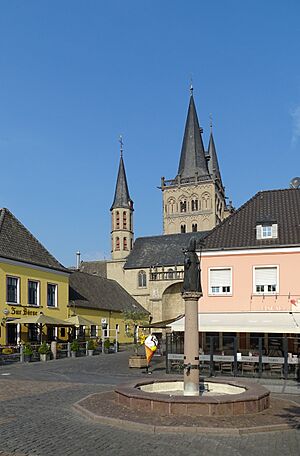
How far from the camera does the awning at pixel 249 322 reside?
21.0 m

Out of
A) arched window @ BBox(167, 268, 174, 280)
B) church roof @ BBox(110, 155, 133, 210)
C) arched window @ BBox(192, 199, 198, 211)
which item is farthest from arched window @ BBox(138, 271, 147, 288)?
arched window @ BBox(192, 199, 198, 211)

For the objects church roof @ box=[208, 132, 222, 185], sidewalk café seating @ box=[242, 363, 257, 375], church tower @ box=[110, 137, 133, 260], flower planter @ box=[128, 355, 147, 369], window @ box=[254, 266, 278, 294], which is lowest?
Result: flower planter @ box=[128, 355, 147, 369]

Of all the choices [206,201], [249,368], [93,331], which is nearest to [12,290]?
[93,331]

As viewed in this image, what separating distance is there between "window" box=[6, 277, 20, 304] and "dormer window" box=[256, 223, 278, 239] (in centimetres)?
1601

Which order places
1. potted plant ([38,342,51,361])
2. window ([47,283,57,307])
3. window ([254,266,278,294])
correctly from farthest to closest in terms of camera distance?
window ([47,283,57,307])
potted plant ([38,342,51,361])
window ([254,266,278,294])

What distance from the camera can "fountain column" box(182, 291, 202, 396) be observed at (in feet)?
42.6

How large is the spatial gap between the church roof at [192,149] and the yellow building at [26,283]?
56.8 metres

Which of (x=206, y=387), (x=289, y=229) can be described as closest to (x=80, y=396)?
(x=206, y=387)

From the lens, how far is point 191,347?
43.2ft

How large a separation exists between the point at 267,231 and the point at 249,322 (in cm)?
631

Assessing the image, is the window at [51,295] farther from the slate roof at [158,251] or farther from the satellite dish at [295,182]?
the slate roof at [158,251]

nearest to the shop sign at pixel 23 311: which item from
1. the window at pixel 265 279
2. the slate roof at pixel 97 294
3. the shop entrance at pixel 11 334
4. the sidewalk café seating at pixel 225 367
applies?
the shop entrance at pixel 11 334

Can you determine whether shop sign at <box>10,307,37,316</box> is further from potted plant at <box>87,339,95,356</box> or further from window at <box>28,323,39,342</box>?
potted plant at <box>87,339,95,356</box>

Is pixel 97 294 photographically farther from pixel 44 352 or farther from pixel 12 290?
pixel 44 352
